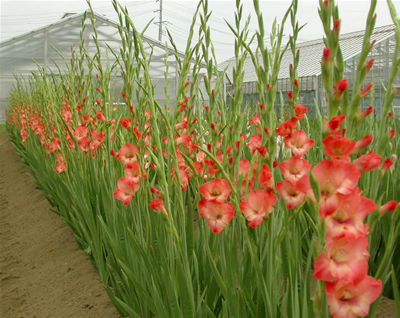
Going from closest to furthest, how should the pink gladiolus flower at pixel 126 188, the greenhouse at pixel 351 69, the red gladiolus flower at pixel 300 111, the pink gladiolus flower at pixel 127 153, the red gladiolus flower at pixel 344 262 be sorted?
the red gladiolus flower at pixel 344 262 → the red gladiolus flower at pixel 300 111 → the pink gladiolus flower at pixel 126 188 → the pink gladiolus flower at pixel 127 153 → the greenhouse at pixel 351 69

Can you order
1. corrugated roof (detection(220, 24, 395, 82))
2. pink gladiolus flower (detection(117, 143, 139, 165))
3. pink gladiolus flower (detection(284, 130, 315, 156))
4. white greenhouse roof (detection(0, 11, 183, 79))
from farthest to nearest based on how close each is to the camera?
corrugated roof (detection(220, 24, 395, 82)) < white greenhouse roof (detection(0, 11, 183, 79)) < pink gladiolus flower (detection(117, 143, 139, 165)) < pink gladiolus flower (detection(284, 130, 315, 156))

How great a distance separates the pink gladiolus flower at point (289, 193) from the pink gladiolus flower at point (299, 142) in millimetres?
162

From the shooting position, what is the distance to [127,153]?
150cm

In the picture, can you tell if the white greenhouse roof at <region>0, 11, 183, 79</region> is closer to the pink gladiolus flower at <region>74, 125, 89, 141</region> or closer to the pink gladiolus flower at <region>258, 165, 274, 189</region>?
the pink gladiolus flower at <region>74, 125, 89, 141</region>

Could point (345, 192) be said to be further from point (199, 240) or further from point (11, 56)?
point (11, 56)

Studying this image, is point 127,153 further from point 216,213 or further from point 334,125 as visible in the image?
point 334,125

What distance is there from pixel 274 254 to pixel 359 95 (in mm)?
494

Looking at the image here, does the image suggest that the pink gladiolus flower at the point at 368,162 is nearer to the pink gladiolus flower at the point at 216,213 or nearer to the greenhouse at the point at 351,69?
the pink gladiolus flower at the point at 216,213

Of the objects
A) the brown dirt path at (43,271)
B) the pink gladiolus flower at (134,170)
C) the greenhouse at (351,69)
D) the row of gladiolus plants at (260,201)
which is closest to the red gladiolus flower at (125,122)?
the row of gladiolus plants at (260,201)

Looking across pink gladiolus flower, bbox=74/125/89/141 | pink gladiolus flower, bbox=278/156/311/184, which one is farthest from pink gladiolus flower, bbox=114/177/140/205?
pink gladiolus flower, bbox=74/125/89/141

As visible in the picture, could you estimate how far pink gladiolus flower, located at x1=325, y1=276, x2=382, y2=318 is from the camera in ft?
2.01

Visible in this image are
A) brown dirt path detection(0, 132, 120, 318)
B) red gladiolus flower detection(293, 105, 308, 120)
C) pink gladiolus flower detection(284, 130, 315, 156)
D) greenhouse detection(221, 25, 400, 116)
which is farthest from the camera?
greenhouse detection(221, 25, 400, 116)

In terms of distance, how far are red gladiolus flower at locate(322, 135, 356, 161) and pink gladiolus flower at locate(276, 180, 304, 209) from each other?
266mm

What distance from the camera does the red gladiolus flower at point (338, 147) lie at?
62 centimetres
